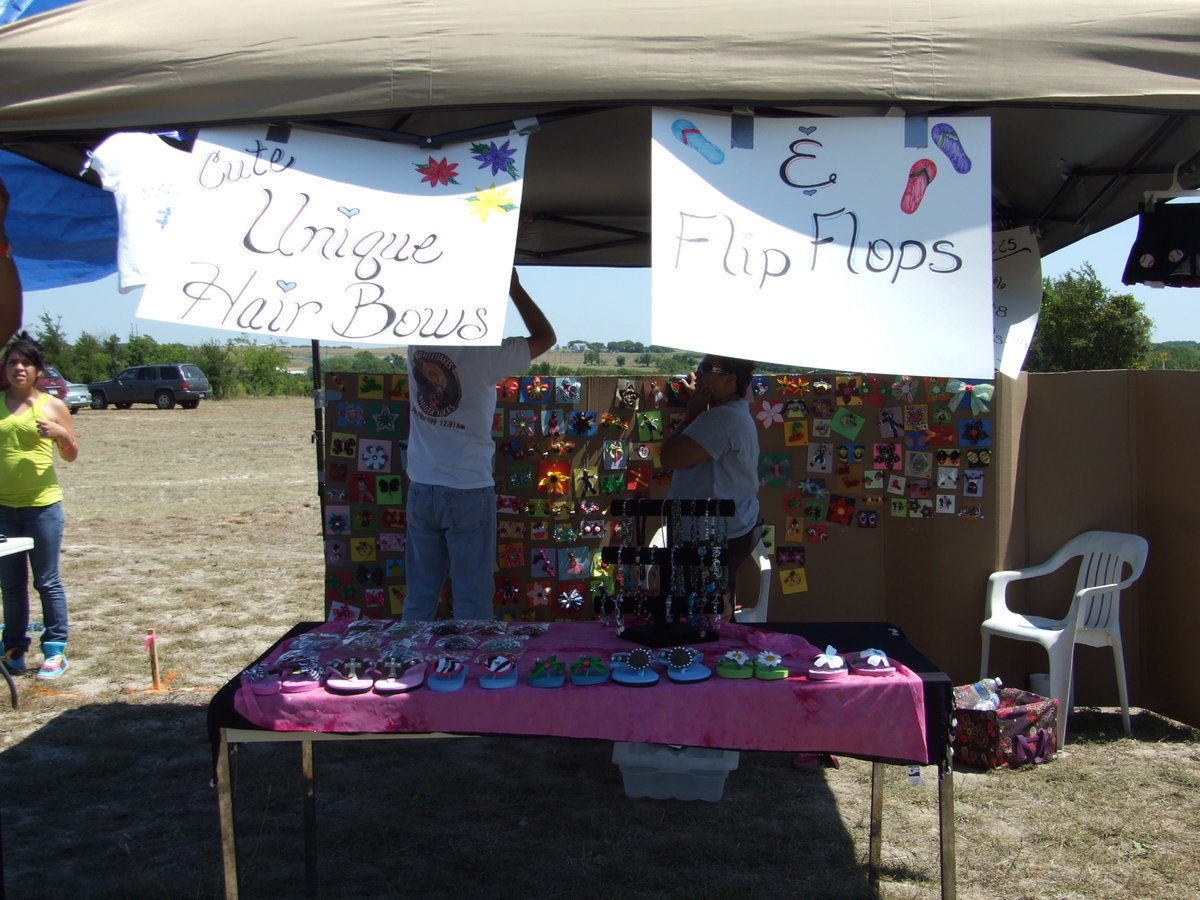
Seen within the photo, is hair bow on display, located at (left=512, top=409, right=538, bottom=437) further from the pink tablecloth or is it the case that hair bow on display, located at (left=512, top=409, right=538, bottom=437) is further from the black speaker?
the black speaker

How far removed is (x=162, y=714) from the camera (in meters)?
4.15

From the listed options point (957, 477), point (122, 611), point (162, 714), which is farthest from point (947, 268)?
point (122, 611)

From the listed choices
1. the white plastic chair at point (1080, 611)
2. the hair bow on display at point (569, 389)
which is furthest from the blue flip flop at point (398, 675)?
the white plastic chair at point (1080, 611)

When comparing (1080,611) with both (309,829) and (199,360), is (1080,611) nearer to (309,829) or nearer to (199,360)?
(309,829)

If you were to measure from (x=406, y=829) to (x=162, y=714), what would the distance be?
167cm

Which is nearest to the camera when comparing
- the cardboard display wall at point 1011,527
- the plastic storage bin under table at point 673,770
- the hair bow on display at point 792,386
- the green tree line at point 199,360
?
the plastic storage bin under table at point 673,770

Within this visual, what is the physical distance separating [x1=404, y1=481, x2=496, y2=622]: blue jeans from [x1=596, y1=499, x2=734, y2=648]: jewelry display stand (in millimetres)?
1035

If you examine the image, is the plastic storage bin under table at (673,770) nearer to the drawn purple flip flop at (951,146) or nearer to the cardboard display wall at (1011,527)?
the cardboard display wall at (1011,527)

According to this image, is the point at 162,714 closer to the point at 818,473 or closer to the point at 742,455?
the point at 742,455

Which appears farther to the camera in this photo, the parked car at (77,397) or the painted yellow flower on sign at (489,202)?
the parked car at (77,397)

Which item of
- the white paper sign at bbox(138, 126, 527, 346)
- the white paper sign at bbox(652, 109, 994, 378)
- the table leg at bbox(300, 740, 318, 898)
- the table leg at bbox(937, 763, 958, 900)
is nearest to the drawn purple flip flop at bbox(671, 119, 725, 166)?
the white paper sign at bbox(652, 109, 994, 378)

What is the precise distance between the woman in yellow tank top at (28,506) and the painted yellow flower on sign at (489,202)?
127 inches

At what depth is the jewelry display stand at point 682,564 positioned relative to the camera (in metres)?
2.53

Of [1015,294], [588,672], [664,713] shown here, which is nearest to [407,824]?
[588,672]
